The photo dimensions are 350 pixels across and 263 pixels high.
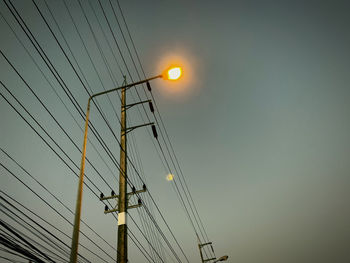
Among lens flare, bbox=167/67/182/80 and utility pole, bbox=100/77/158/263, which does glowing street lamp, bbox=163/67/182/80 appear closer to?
lens flare, bbox=167/67/182/80

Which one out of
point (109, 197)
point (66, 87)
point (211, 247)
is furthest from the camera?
point (211, 247)

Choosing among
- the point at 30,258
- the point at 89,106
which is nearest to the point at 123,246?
the point at 30,258

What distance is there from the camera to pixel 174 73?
23.6ft

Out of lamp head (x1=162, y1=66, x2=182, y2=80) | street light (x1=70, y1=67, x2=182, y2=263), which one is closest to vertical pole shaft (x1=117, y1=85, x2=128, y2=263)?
street light (x1=70, y1=67, x2=182, y2=263)

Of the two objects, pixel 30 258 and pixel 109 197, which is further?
pixel 109 197

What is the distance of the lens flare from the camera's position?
23.4 ft

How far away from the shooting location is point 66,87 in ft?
18.4

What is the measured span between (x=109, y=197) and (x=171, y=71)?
19.2 feet

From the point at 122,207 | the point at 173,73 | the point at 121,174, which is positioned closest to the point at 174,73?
the point at 173,73

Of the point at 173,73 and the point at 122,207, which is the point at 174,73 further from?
the point at 122,207

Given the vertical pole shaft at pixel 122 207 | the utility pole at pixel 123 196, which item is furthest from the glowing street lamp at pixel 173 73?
the vertical pole shaft at pixel 122 207

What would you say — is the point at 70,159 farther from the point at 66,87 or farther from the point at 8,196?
the point at 66,87

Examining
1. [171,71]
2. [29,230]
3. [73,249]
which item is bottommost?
[73,249]

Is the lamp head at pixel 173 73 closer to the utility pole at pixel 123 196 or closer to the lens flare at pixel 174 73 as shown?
the lens flare at pixel 174 73
